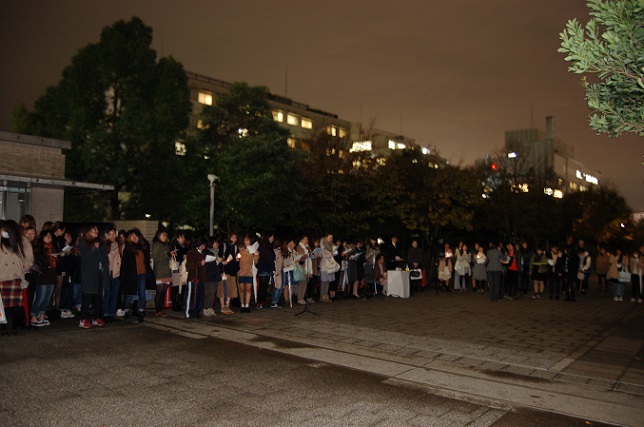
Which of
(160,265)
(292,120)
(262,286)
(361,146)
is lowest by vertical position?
(262,286)

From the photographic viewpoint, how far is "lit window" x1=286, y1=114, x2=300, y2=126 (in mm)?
68106

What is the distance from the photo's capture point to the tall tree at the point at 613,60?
4.74m

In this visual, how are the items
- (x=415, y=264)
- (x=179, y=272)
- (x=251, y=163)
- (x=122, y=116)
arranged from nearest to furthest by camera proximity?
1. (x=179, y=272)
2. (x=415, y=264)
3. (x=122, y=116)
4. (x=251, y=163)

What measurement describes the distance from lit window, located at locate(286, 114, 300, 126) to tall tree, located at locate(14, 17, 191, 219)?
138 feet

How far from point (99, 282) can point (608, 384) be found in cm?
936

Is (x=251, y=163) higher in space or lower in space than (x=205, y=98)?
lower

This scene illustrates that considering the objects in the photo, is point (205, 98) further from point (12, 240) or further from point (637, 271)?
point (12, 240)

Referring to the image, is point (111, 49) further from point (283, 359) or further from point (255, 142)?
point (283, 359)

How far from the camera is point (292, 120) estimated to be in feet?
226

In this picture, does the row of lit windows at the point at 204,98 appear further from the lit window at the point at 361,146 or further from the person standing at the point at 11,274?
the person standing at the point at 11,274

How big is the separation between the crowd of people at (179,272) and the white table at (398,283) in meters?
0.33

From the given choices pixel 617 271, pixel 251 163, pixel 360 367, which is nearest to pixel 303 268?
pixel 360 367

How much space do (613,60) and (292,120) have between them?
215 ft

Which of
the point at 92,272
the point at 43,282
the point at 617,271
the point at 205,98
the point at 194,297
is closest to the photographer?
the point at 92,272
